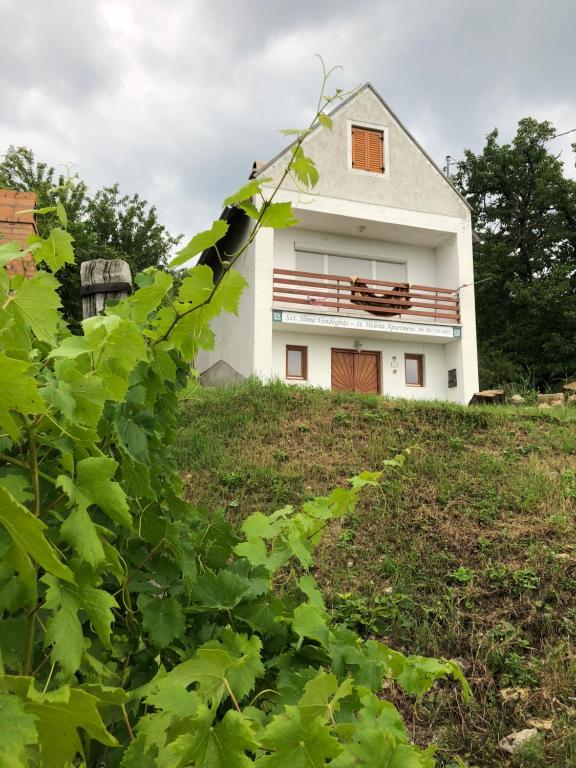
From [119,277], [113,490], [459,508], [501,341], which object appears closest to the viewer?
[113,490]

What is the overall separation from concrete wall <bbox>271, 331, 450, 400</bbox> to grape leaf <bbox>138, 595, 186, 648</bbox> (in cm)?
1438

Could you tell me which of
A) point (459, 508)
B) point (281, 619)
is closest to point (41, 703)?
point (281, 619)

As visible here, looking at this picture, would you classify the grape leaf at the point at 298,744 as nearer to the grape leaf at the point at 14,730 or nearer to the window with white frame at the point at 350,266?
the grape leaf at the point at 14,730

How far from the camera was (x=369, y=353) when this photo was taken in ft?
54.4

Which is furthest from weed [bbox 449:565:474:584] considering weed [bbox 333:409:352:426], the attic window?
the attic window

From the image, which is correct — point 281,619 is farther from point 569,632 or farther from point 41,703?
point 569,632

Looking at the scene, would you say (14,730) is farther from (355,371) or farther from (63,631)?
(355,371)

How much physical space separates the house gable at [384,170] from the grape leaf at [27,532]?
15493 millimetres

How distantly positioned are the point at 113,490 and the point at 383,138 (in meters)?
17.1

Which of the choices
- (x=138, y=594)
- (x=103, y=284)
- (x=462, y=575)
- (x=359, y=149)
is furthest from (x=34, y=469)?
(x=359, y=149)

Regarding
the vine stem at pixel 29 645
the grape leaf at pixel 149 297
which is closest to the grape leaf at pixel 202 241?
the grape leaf at pixel 149 297

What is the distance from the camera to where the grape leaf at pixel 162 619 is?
3.25ft

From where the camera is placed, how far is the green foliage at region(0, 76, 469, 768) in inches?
24.9

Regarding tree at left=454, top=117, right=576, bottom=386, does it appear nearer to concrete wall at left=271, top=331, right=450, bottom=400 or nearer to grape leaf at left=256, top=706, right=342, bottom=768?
concrete wall at left=271, top=331, right=450, bottom=400
